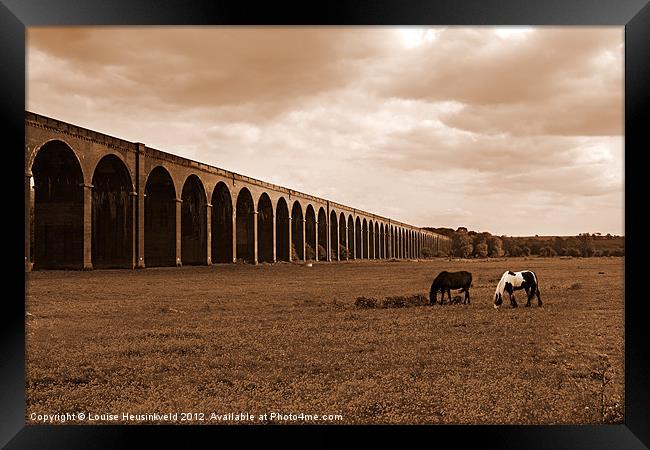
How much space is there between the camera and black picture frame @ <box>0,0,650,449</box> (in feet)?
21.1

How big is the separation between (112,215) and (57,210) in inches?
95.9

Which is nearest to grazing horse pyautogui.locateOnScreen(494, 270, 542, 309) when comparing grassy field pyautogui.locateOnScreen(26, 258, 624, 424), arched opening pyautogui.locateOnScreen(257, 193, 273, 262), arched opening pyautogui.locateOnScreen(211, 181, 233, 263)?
grassy field pyautogui.locateOnScreen(26, 258, 624, 424)

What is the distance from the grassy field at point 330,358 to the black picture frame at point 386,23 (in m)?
0.44

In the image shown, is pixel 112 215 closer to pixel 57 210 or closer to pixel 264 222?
pixel 57 210

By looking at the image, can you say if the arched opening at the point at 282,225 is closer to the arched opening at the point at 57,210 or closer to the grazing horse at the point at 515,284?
the arched opening at the point at 57,210

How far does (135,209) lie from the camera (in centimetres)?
2294

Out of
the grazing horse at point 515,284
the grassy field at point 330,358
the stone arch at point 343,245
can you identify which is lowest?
the grassy field at point 330,358

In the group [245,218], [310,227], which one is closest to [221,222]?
[245,218]

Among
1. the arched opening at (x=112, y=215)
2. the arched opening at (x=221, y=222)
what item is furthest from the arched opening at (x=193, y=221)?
the arched opening at (x=112, y=215)

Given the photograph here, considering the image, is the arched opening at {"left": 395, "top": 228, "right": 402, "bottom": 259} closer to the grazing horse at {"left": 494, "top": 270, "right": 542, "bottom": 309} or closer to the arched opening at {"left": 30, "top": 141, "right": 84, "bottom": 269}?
the arched opening at {"left": 30, "top": 141, "right": 84, "bottom": 269}

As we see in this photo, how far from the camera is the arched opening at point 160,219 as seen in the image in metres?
25.2

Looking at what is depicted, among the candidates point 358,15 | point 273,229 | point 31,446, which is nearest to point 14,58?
point 358,15

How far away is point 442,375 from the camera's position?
779cm

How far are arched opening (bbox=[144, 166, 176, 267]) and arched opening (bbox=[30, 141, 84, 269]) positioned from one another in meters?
4.66
